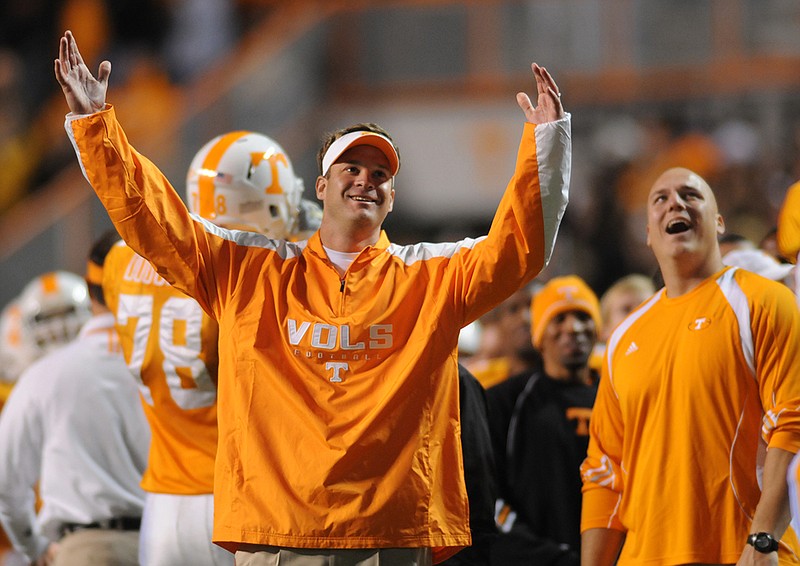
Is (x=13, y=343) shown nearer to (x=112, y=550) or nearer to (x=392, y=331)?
(x=112, y=550)

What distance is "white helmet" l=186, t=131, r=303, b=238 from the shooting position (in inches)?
238

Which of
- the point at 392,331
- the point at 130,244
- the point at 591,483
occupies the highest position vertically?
the point at 130,244

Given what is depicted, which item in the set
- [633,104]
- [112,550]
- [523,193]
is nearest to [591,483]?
[523,193]

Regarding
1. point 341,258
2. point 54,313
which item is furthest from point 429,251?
point 54,313

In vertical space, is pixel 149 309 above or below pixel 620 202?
below

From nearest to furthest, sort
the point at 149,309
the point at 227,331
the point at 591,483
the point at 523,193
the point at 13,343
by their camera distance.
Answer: the point at 523,193 < the point at 227,331 < the point at 591,483 < the point at 149,309 < the point at 13,343

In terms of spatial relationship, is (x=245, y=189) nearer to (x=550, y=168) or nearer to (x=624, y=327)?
(x=624, y=327)

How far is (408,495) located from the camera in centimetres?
441

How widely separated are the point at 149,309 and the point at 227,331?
3.99 feet

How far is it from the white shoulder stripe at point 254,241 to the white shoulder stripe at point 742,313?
5.04ft

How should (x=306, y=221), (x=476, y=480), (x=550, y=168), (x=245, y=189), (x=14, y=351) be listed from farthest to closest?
(x=14, y=351) → (x=306, y=221) → (x=245, y=189) → (x=476, y=480) → (x=550, y=168)

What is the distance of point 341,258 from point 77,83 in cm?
107

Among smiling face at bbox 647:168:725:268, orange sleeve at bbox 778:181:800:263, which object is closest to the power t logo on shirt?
smiling face at bbox 647:168:725:268

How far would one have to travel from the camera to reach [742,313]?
474 centimetres
